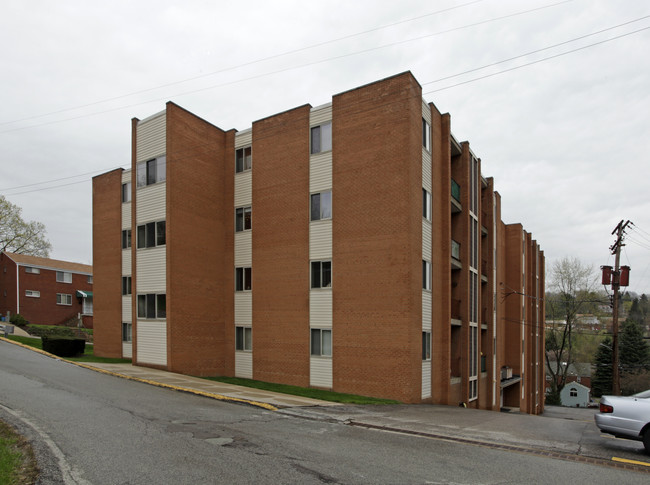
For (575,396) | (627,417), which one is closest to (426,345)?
(627,417)

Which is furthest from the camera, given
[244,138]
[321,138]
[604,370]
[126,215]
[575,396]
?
[604,370]

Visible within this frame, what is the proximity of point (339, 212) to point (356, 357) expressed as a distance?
19.6 ft

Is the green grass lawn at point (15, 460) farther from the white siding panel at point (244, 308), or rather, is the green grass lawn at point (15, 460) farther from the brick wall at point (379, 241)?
the white siding panel at point (244, 308)

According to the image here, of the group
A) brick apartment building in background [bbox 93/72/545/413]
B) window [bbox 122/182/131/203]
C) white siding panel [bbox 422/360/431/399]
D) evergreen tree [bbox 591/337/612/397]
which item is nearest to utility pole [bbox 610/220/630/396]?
brick apartment building in background [bbox 93/72/545/413]

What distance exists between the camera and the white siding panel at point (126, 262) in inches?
1075

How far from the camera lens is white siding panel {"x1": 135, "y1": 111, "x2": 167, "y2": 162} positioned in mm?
22522

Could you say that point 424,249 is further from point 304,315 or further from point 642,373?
point 642,373

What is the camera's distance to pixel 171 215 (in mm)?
21656

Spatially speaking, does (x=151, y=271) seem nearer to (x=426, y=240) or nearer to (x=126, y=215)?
(x=126, y=215)

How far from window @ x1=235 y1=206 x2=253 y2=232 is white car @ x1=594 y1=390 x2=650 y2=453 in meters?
17.1

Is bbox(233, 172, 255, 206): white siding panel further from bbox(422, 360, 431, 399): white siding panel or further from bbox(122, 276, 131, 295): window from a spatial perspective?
bbox(422, 360, 431, 399): white siding panel

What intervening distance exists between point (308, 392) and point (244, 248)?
26.6 feet

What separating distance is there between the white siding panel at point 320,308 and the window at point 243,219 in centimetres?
537

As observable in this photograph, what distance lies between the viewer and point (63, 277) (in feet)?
173
